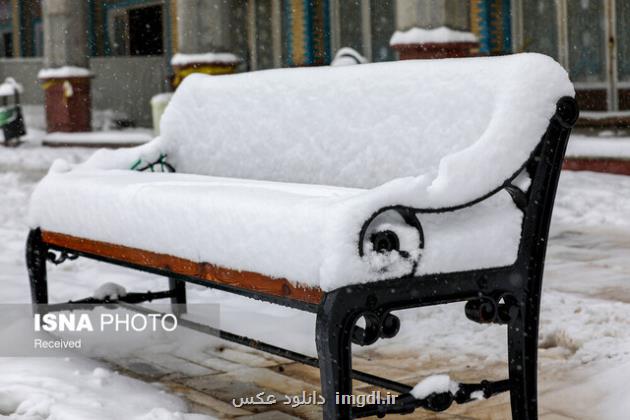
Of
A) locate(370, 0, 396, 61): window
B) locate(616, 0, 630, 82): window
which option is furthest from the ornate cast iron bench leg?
locate(370, 0, 396, 61): window

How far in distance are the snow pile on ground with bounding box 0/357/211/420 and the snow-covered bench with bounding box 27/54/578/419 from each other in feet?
1.38

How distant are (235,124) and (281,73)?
0.36 metres

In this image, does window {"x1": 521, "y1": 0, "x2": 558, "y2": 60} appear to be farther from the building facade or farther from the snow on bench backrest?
the snow on bench backrest

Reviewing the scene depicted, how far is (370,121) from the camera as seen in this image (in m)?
3.58

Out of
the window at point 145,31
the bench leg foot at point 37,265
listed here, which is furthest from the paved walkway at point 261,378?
the window at point 145,31

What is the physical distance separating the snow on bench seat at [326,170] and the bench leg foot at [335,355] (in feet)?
0.26

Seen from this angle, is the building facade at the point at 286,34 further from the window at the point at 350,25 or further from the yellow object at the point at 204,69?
the yellow object at the point at 204,69

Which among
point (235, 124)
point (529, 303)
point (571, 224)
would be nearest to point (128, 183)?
point (235, 124)

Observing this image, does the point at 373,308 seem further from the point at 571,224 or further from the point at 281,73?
the point at 571,224

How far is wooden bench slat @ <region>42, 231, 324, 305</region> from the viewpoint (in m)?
2.79

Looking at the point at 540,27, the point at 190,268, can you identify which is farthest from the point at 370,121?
the point at 540,27

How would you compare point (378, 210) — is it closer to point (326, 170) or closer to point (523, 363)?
point (523, 363)

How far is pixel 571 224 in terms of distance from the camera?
7445mm

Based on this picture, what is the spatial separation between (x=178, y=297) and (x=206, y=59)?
7.35 meters
